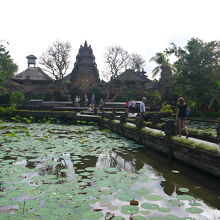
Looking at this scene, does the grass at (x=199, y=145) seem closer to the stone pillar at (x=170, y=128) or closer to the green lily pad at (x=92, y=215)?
the stone pillar at (x=170, y=128)

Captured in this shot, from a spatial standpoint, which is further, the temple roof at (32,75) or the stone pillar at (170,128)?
the temple roof at (32,75)

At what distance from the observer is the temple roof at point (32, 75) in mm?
39656

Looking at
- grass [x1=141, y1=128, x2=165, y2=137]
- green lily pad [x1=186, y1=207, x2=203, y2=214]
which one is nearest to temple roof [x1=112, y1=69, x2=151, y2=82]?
grass [x1=141, y1=128, x2=165, y2=137]

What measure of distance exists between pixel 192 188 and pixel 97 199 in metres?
1.97

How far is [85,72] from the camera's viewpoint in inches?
1581

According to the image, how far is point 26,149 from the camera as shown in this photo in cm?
731

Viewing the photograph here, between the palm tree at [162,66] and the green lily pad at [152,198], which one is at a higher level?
the palm tree at [162,66]

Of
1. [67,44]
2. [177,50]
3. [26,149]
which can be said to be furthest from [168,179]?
[67,44]

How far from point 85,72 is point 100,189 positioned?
37235mm

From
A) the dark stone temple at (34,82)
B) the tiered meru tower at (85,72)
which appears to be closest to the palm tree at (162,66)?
the tiered meru tower at (85,72)

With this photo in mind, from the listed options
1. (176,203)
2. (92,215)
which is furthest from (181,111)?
(92,215)

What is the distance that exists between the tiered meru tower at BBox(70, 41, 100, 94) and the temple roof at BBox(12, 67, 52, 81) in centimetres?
517

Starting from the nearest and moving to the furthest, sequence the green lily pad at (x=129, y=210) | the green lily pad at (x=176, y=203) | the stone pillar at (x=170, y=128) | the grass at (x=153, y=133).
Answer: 1. the green lily pad at (x=129, y=210)
2. the green lily pad at (x=176, y=203)
3. the stone pillar at (x=170, y=128)
4. the grass at (x=153, y=133)

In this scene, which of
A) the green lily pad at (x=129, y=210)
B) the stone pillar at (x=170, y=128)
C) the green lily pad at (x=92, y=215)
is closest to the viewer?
the green lily pad at (x=92, y=215)
